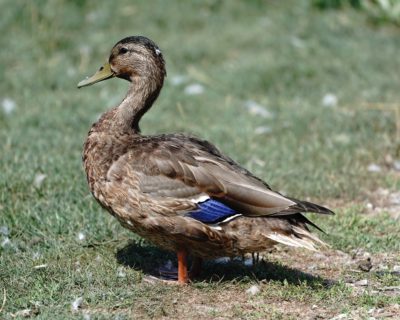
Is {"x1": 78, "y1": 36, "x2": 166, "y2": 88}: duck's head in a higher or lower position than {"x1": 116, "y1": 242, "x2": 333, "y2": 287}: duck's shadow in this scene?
higher

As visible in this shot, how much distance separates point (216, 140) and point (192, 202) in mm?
3124

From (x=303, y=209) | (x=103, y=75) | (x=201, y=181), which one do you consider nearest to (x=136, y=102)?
(x=103, y=75)

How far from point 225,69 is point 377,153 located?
273 cm

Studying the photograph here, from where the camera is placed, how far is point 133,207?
504 centimetres

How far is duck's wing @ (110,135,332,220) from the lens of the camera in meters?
4.99

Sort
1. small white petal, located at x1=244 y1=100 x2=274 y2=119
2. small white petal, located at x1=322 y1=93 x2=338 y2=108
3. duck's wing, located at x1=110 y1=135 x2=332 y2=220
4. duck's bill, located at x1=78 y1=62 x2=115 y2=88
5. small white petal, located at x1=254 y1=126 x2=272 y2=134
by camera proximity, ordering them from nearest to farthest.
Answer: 1. duck's wing, located at x1=110 y1=135 x2=332 y2=220
2. duck's bill, located at x1=78 y1=62 x2=115 y2=88
3. small white petal, located at x1=254 y1=126 x2=272 y2=134
4. small white petal, located at x1=244 y1=100 x2=274 y2=119
5. small white petal, located at x1=322 y1=93 x2=338 y2=108

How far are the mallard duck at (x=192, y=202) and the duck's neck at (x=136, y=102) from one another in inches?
11.8

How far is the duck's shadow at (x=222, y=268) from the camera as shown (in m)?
5.26

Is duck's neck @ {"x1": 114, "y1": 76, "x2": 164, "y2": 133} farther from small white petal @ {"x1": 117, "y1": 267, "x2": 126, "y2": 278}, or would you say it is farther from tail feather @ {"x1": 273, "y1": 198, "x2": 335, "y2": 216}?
tail feather @ {"x1": 273, "y1": 198, "x2": 335, "y2": 216}

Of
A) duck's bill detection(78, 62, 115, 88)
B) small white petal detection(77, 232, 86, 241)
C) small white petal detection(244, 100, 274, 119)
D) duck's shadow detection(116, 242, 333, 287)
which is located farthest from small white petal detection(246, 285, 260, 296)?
small white petal detection(244, 100, 274, 119)

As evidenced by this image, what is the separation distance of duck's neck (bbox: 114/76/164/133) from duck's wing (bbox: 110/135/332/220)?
1.09 ft

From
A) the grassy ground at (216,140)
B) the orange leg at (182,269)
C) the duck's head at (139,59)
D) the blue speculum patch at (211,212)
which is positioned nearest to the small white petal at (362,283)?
the grassy ground at (216,140)

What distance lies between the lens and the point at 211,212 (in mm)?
5004

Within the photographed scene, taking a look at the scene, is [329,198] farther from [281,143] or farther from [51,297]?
[51,297]
